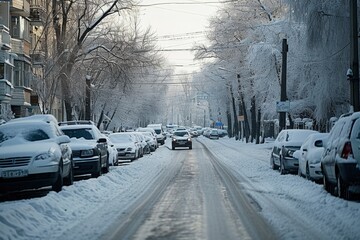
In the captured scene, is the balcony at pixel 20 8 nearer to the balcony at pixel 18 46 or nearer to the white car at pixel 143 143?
the balcony at pixel 18 46

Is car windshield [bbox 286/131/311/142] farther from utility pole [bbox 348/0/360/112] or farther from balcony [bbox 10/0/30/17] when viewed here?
balcony [bbox 10/0/30/17]

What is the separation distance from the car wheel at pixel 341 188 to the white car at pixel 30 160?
6656mm

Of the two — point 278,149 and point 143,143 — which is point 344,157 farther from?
point 143,143

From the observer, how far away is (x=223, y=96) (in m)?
72.0

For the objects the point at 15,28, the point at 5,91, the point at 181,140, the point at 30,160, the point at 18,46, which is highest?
the point at 15,28

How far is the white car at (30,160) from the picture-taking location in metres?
14.4

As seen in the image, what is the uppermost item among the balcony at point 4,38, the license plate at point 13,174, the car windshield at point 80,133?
the balcony at point 4,38

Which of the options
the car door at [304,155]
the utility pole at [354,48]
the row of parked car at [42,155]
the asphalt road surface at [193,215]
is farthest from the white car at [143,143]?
the asphalt road surface at [193,215]

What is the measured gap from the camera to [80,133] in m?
22.6

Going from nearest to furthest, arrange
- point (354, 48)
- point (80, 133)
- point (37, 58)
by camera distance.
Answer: point (354, 48) < point (80, 133) < point (37, 58)

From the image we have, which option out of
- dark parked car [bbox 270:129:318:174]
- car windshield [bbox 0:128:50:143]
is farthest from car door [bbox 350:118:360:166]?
dark parked car [bbox 270:129:318:174]

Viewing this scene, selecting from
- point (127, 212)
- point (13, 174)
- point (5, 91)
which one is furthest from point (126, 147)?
point (127, 212)

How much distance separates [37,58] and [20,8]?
11.4 ft

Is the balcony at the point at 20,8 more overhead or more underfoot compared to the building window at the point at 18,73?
more overhead
